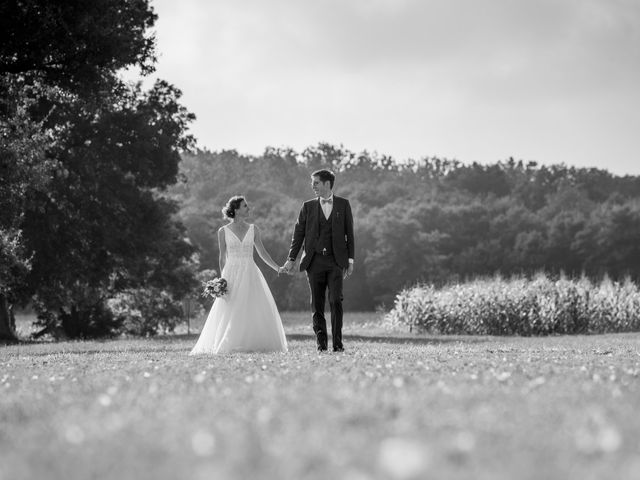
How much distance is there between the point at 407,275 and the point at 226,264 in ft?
160

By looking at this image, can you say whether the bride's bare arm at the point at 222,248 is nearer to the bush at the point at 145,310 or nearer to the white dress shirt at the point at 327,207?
the white dress shirt at the point at 327,207

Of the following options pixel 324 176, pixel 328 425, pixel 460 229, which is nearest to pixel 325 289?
pixel 324 176

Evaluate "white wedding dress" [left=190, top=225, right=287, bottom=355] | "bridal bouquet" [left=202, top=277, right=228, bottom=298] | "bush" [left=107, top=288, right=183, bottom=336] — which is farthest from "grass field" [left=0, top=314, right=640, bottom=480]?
"bush" [left=107, top=288, right=183, bottom=336]

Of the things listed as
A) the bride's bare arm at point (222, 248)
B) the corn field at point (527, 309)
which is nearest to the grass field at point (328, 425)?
the bride's bare arm at point (222, 248)

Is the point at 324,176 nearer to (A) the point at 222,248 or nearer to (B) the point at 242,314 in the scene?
(A) the point at 222,248

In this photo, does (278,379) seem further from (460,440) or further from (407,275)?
(407,275)

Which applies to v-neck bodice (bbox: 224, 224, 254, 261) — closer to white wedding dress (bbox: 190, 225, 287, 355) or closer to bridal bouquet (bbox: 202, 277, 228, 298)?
white wedding dress (bbox: 190, 225, 287, 355)

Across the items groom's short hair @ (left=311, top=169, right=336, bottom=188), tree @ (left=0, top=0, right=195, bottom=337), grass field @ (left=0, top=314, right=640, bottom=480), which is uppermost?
tree @ (left=0, top=0, right=195, bottom=337)

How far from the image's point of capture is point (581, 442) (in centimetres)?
484

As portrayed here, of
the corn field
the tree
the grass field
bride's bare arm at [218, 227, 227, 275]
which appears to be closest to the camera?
the grass field

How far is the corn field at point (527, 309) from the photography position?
1166 inches

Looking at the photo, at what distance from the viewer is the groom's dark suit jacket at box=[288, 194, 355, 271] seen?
14430 millimetres

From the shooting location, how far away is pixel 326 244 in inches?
569

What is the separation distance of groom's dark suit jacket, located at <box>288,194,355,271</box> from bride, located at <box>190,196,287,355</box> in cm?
146
